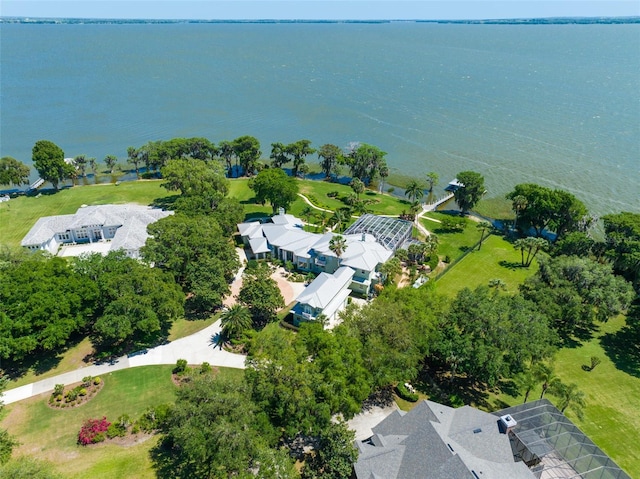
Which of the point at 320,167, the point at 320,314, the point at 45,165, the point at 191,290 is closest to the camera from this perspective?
the point at 320,314

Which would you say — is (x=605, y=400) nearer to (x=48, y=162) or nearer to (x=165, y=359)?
(x=165, y=359)

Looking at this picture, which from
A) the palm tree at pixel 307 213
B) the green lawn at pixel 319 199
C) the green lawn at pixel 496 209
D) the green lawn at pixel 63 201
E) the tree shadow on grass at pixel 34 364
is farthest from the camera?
the green lawn at pixel 496 209

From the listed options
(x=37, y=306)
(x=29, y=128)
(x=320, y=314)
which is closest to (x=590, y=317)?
(x=320, y=314)

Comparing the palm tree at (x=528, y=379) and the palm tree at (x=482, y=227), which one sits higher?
the palm tree at (x=528, y=379)

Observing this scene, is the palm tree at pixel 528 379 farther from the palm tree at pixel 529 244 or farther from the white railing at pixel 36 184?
the white railing at pixel 36 184

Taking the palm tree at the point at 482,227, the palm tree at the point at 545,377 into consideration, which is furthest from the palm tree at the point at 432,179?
the palm tree at the point at 545,377

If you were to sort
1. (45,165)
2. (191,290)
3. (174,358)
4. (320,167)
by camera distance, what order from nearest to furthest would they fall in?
(174,358) < (191,290) < (45,165) < (320,167)

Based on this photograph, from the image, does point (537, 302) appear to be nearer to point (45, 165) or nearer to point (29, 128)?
point (45, 165)
